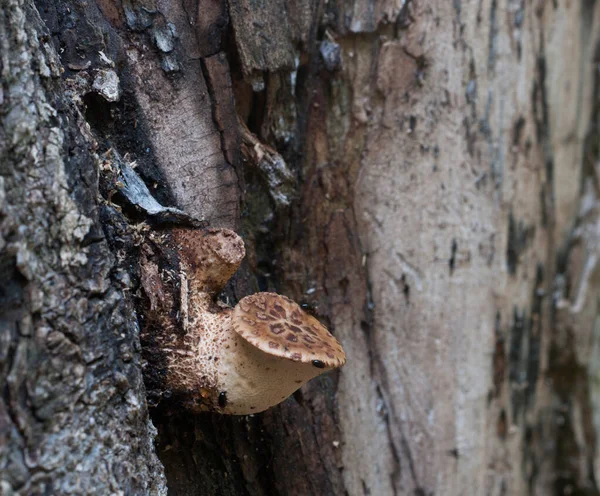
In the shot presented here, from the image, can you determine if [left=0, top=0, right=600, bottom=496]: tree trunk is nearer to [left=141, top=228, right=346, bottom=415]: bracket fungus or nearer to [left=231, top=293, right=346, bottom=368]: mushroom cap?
[left=141, top=228, right=346, bottom=415]: bracket fungus

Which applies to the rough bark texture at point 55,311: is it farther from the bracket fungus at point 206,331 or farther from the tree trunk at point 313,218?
the bracket fungus at point 206,331

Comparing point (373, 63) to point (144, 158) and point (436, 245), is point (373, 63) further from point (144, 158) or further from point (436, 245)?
point (144, 158)

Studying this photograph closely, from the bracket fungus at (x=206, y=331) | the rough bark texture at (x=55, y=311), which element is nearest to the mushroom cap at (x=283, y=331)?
the bracket fungus at (x=206, y=331)

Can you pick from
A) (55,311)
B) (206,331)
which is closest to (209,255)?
(206,331)

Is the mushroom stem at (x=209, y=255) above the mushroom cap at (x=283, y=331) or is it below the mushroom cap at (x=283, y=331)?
above

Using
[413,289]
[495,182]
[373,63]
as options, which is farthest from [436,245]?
[373,63]

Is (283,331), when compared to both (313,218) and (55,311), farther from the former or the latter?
(313,218)

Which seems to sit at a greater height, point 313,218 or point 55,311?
point 55,311
